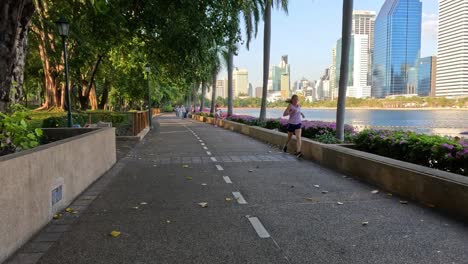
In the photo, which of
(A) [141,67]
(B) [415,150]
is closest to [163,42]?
(B) [415,150]

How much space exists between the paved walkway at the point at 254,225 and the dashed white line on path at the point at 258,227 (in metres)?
0.01

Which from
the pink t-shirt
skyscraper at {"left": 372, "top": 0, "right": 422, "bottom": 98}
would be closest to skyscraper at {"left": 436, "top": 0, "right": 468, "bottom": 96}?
skyscraper at {"left": 372, "top": 0, "right": 422, "bottom": 98}

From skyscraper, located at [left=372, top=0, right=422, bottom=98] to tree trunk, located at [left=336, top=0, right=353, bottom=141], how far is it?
67361 mm

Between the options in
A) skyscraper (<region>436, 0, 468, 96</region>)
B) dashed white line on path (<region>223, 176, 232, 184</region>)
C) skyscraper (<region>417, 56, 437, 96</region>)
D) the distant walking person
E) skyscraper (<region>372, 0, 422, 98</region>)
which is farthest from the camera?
skyscraper (<region>417, 56, 437, 96</region>)

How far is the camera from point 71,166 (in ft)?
21.0

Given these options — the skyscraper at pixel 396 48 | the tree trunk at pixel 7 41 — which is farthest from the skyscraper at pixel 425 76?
the tree trunk at pixel 7 41

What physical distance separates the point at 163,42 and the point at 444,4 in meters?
36.5

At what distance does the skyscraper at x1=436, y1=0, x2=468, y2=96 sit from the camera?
1600 inches

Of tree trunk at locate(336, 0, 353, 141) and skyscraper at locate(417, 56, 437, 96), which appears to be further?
skyscraper at locate(417, 56, 437, 96)

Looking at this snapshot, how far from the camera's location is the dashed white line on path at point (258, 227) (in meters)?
4.70

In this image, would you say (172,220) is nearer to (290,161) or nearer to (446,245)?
(446,245)

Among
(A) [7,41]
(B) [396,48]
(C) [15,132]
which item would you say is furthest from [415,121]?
(C) [15,132]

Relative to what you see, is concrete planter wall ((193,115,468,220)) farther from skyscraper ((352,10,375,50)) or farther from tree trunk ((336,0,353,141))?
skyscraper ((352,10,375,50))

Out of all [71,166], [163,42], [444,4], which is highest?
[444,4]
